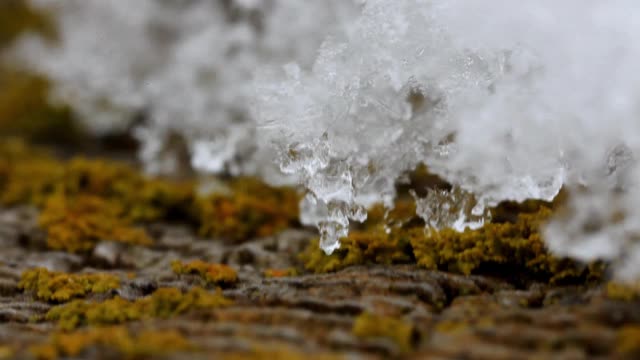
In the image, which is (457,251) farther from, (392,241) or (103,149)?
(103,149)

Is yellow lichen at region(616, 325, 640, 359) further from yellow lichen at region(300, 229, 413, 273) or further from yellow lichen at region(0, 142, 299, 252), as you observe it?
yellow lichen at region(0, 142, 299, 252)

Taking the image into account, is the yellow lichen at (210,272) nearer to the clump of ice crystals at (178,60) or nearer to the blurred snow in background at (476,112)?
the blurred snow in background at (476,112)

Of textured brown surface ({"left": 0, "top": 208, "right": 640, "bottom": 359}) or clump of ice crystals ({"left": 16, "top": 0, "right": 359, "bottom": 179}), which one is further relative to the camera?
clump of ice crystals ({"left": 16, "top": 0, "right": 359, "bottom": 179})

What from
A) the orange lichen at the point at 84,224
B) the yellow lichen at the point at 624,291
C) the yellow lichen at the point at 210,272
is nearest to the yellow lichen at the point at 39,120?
the orange lichen at the point at 84,224

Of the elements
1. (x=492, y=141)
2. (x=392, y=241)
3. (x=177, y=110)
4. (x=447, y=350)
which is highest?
(x=177, y=110)

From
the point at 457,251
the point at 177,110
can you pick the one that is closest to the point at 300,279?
the point at 457,251

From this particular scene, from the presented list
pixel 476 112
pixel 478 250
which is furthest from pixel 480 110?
pixel 478 250

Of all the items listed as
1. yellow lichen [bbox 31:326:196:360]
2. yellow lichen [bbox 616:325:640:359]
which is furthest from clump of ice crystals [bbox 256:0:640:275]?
yellow lichen [bbox 31:326:196:360]
